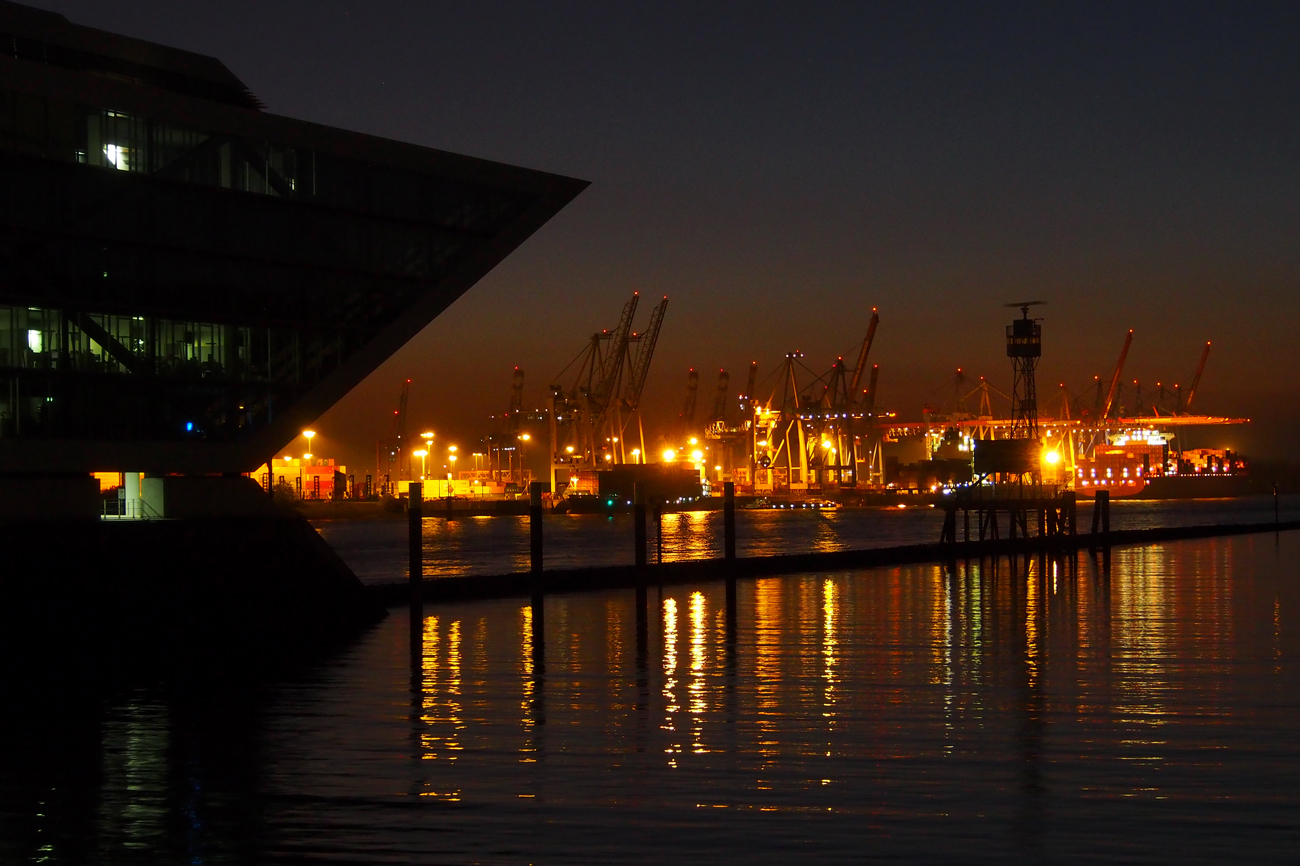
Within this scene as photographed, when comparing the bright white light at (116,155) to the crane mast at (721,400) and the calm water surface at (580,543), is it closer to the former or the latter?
the calm water surface at (580,543)

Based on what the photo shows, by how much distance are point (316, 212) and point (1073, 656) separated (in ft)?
45.7

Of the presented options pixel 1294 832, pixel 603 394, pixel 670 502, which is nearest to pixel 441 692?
pixel 1294 832

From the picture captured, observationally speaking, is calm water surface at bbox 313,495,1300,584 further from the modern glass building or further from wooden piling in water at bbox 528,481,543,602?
the modern glass building

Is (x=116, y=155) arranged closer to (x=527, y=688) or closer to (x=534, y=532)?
(x=527, y=688)

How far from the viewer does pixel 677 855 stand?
952 centimetres

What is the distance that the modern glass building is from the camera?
22078 millimetres

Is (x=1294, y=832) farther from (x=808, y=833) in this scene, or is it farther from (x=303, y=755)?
(x=303, y=755)

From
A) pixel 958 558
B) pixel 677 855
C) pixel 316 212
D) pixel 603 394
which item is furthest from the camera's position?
pixel 603 394

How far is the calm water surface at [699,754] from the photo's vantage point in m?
9.91

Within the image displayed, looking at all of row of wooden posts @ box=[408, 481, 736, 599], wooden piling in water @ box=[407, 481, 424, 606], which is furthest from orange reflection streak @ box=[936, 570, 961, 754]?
wooden piling in water @ box=[407, 481, 424, 606]

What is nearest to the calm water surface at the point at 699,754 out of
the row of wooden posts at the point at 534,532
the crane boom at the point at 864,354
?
the row of wooden posts at the point at 534,532

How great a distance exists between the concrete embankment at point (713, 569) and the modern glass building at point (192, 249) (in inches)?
218

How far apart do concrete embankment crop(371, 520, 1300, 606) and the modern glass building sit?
5.54m

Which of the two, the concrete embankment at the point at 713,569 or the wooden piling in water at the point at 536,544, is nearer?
the wooden piling in water at the point at 536,544
